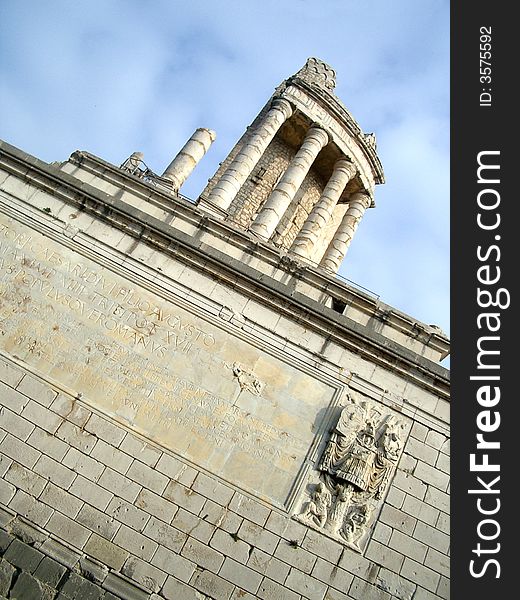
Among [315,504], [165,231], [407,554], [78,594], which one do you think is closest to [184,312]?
[165,231]

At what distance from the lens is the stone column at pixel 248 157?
682 inches

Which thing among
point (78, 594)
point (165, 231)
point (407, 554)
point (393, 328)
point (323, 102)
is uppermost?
point (323, 102)

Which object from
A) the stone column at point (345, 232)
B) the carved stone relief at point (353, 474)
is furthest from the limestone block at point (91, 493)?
the stone column at point (345, 232)

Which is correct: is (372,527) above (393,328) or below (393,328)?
below

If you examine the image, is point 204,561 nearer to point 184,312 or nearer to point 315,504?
point 315,504

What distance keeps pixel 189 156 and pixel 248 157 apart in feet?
7.04

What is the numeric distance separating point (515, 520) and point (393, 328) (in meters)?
4.66

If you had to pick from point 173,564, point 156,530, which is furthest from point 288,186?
point 173,564

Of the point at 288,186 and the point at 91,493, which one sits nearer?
the point at 91,493

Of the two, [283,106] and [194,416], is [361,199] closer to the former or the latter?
[283,106]

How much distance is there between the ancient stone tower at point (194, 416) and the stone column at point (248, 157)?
6.46m

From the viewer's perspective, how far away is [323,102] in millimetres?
20844

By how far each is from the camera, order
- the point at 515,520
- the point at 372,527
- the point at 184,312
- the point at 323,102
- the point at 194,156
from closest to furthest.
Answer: the point at 515,520
the point at 372,527
the point at 184,312
the point at 194,156
the point at 323,102

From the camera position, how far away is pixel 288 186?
18.5 meters
